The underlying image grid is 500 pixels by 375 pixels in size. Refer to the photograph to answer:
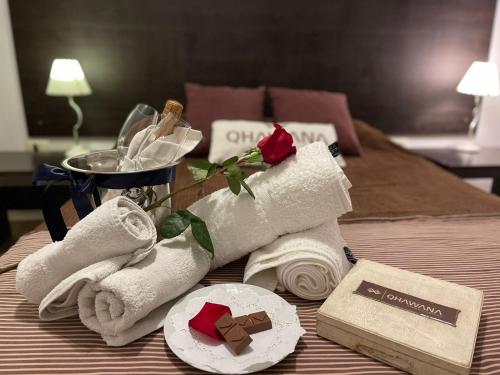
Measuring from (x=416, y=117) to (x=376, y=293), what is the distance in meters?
2.28

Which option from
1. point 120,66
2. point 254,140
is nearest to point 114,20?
point 120,66

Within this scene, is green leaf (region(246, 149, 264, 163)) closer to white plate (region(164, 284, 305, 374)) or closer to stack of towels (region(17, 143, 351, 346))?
stack of towels (region(17, 143, 351, 346))

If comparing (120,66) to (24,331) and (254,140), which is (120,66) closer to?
(254,140)

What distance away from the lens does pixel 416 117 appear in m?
2.75

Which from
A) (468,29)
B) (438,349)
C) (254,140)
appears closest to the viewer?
(438,349)

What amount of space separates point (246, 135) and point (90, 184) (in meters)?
1.23

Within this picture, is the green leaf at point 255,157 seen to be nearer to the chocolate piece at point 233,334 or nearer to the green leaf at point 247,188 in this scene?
the green leaf at point 247,188

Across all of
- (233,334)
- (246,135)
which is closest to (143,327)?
A: (233,334)

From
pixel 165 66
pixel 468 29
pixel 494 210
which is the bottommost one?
pixel 494 210

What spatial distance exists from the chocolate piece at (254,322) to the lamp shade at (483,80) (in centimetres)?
231

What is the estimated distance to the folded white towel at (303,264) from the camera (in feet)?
2.68

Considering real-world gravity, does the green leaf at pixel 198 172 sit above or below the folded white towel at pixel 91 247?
above

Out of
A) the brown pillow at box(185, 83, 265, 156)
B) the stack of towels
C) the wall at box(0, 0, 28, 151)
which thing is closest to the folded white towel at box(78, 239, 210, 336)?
the stack of towels

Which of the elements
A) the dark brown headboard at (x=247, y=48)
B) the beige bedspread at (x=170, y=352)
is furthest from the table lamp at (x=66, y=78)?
the beige bedspread at (x=170, y=352)
